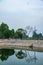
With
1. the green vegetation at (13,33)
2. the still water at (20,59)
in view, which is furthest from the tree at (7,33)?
the still water at (20,59)

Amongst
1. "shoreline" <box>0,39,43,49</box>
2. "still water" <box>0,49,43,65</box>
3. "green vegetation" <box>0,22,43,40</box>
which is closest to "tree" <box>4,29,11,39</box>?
"green vegetation" <box>0,22,43,40</box>

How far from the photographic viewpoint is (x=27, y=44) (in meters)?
50.2

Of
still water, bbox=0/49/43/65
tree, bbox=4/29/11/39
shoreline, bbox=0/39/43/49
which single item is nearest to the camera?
still water, bbox=0/49/43/65

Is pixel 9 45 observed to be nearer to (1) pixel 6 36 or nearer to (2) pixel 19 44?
(2) pixel 19 44

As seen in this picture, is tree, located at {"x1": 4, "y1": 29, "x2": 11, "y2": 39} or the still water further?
tree, located at {"x1": 4, "y1": 29, "x2": 11, "y2": 39}

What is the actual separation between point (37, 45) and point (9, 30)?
29.2 metres

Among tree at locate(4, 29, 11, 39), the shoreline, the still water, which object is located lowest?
the still water

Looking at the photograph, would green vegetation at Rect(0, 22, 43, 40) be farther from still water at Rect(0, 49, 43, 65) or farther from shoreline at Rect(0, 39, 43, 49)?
→ still water at Rect(0, 49, 43, 65)

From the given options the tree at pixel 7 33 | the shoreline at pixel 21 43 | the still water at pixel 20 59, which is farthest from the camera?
the tree at pixel 7 33

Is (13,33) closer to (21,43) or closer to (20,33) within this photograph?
(20,33)

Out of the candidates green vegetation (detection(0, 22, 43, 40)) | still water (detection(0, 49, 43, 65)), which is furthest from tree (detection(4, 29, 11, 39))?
still water (detection(0, 49, 43, 65))

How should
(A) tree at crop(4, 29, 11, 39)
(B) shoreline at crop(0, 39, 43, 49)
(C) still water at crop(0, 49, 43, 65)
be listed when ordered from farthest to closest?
(A) tree at crop(4, 29, 11, 39)
(B) shoreline at crop(0, 39, 43, 49)
(C) still water at crop(0, 49, 43, 65)

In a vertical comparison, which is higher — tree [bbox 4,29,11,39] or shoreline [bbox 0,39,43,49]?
tree [bbox 4,29,11,39]

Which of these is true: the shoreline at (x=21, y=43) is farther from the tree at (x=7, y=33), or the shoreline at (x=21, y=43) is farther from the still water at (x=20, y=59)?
the tree at (x=7, y=33)
